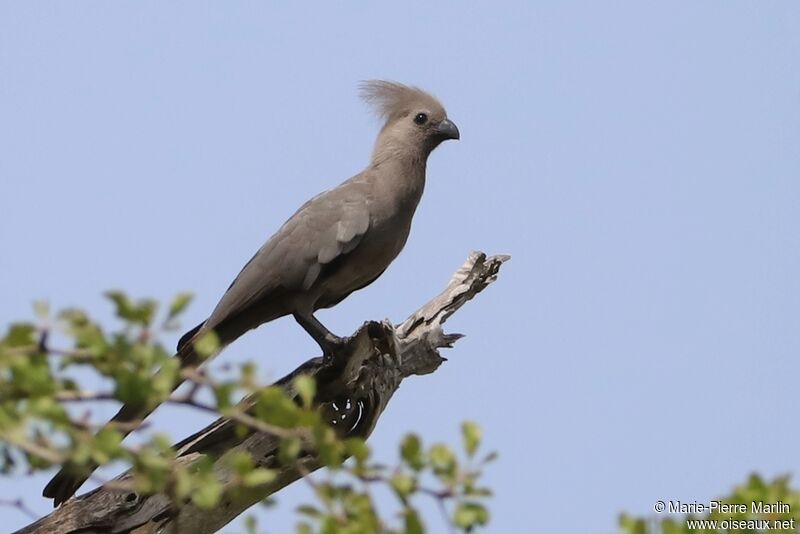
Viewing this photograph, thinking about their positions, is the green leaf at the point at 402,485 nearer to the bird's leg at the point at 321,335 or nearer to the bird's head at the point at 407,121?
the bird's leg at the point at 321,335

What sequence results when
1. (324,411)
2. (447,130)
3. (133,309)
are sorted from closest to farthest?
(133,309)
(324,411)
(447,130)

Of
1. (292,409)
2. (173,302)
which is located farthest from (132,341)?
(292,409)

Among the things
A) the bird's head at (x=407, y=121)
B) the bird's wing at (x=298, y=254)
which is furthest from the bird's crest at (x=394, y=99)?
the bird's wing at (x=298, y=254)

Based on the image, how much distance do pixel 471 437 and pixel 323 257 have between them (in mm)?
4318

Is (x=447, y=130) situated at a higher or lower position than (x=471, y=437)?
higher

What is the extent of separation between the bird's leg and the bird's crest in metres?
1.93

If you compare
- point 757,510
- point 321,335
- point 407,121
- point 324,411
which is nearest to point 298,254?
point 321,335

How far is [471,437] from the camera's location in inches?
114

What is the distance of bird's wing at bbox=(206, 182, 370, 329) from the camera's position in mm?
7105

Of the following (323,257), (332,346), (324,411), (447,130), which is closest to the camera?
(324,411)

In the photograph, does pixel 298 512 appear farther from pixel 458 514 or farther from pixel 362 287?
pixel 362 287

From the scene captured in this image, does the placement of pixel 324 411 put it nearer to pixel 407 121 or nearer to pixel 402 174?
pixel 402 174

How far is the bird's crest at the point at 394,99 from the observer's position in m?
8.46

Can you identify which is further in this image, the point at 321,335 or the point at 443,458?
the point at 321,335
